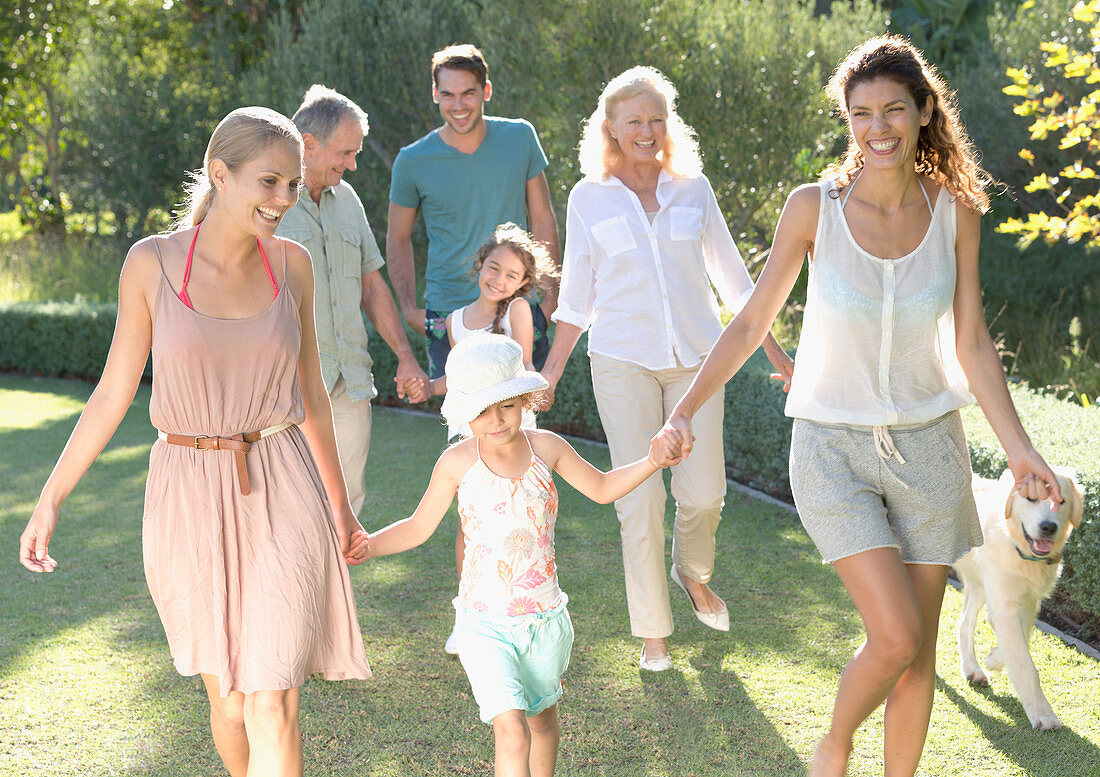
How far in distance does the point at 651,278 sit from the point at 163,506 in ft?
8.06

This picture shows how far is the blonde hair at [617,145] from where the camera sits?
495 centimetres

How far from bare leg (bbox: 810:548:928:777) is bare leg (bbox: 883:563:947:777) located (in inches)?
3.1

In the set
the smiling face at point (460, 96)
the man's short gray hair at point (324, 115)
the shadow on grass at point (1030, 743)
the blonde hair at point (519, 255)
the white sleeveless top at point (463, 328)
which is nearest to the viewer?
the shadow on grass at point (1030, 743)

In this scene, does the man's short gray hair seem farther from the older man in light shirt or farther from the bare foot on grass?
the bare foot on grass

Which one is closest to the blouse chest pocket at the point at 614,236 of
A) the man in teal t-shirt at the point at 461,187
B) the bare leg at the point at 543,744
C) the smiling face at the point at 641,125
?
the smiling face at the point at 641,125

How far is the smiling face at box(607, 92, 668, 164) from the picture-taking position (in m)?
4.90

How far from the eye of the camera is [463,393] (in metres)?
3.25

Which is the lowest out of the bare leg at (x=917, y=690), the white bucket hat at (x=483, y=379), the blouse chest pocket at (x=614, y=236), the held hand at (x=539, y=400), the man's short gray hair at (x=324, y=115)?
the bare leg at (x=917, y=690)

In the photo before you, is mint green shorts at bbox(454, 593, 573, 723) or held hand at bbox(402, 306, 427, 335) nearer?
mint green shorts at bbox(454, 593, 573, 723)

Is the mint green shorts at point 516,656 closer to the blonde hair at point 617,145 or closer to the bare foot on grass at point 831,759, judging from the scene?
the bare foot on grass at point 831,759

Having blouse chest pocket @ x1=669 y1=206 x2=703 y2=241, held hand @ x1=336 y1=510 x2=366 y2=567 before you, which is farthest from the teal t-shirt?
held hand @ x1=336 y1=510 x2=366 y2=567

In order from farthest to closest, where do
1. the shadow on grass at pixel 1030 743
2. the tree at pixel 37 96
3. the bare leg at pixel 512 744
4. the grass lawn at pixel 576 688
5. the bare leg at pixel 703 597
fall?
the tree at pixel 37 96
the bare leg at pixel 703 597
the grass lawn at pixel 576 688
the shadow on grass at pixel 1030 743
the bare leg at pixel 512 744

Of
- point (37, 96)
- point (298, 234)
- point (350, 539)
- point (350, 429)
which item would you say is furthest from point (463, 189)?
point (37, 96)

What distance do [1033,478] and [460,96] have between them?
11.2 feet
